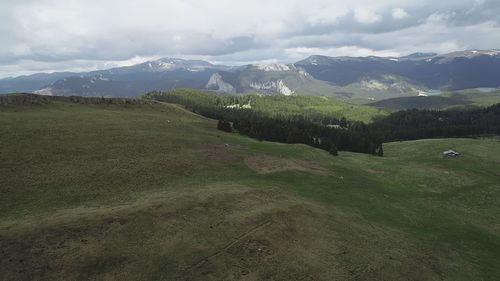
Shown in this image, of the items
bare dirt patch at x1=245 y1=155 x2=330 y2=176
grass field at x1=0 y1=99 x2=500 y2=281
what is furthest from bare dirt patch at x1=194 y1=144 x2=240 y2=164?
bare dirt patch at x1=245 y1=155 x2=330 y2=176

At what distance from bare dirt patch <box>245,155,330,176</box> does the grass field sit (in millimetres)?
285

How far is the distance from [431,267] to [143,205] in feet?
96.4

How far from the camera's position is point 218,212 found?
1651 inches

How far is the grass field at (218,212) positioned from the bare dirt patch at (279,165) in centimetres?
29

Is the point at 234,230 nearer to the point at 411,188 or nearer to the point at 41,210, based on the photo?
the point at 41,210

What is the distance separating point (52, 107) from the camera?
10244 cm

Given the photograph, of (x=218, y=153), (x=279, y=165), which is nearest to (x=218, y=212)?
(x=279, y=165)

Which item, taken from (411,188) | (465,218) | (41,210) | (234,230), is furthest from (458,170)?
(41,210)

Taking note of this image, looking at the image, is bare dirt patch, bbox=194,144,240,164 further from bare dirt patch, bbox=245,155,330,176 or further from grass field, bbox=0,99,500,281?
bare dirt patch, bbox=245,155,330,176

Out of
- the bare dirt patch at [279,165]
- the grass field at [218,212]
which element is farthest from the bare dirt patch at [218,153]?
the bare dirt patch at [279,165]

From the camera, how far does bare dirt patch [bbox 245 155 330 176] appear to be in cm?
6825

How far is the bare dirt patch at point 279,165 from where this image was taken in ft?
224

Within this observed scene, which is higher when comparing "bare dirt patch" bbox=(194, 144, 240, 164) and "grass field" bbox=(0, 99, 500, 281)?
"bare dirt patch" bbox=(194, 144, 240, 164)

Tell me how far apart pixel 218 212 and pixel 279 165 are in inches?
1198
